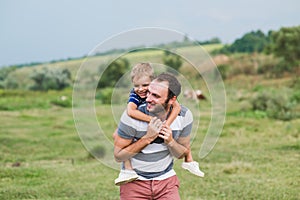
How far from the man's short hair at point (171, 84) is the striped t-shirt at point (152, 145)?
0.59 feet

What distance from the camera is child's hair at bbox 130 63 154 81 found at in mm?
3416

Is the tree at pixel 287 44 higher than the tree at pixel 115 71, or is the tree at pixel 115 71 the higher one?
the tree at pixel 115 71

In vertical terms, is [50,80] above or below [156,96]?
below

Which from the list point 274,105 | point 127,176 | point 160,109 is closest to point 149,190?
point 127,176

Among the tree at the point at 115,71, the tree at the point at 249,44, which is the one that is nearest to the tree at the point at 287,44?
the tree at the point at 249,44

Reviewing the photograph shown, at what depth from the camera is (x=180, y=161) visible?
10141 mm

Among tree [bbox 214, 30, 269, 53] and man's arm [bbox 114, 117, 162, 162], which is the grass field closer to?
man's arm [bbox 114, 117, 162, 162]

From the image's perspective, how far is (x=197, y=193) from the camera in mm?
7438

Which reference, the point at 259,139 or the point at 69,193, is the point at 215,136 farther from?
the point at 259,139

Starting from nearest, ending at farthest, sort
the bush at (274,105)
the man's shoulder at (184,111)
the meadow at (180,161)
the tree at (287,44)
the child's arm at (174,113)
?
1. the child's arm at (174,113)
2. the man's shoulder at (184,111)
3. the meadow at (180,161)
4. the bush at (274,105)
5. the tree at (287,44)

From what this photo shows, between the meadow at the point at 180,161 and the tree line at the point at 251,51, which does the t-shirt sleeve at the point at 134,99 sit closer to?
the meadow at the point at 180,161

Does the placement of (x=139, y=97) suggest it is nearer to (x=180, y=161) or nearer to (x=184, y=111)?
(x=184, y=111)

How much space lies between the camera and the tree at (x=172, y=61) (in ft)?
12.4

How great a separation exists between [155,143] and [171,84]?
386 mm
